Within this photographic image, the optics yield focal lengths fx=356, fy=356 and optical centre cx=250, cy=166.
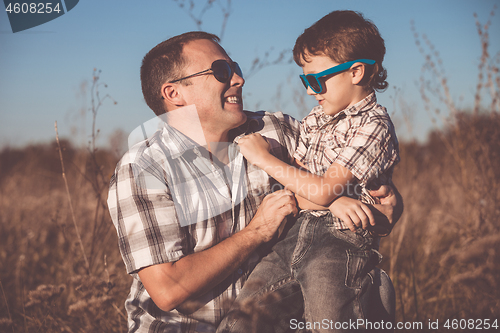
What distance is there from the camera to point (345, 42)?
6.75 feet

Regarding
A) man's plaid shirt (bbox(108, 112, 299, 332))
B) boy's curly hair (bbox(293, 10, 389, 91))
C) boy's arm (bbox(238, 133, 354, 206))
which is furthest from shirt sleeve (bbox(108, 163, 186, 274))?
boy's curly hair (bbox(293, 10, 389, 91))

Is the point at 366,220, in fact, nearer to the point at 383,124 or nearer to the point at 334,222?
the point at 334,222

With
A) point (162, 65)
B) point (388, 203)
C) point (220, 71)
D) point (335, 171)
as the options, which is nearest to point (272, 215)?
point (335, 171)

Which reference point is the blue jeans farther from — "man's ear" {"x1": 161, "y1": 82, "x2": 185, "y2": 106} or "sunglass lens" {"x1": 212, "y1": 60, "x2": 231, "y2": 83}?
"man's ear" {"x1": 161, "y1": 82, "x2": 185, "y2": 106}

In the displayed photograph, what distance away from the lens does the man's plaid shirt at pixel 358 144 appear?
5.93ft

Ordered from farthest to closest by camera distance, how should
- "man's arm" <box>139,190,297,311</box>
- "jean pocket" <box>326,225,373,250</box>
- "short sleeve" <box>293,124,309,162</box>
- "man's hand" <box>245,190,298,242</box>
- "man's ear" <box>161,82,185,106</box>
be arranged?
"man's ear" <box>161,82,185,106</box>
"short sleeve" <box>293,124,309,162</box>
"man's hand" <box>245,190,298,242</box>
"jean pocket" <box>326,225,373,250</box>
"man's arm" <box>139,190,297,311</box>

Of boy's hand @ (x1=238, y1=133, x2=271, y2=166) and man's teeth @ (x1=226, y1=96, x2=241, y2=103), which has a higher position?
man's teeth @ (x1=226, y1=96, x2=241, y2=103)

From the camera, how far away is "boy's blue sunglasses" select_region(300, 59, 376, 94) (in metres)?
2.03

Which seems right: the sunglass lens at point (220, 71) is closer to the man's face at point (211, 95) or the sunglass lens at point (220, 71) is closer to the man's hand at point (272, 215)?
the man's face at point (211, 95)

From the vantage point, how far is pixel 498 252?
6.72 feet

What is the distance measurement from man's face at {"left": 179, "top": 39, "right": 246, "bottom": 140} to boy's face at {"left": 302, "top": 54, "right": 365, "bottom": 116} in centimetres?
60

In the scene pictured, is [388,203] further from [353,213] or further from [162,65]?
[162,65]

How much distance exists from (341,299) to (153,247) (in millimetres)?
961

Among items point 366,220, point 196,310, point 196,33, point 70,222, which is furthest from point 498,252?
point 70,222
